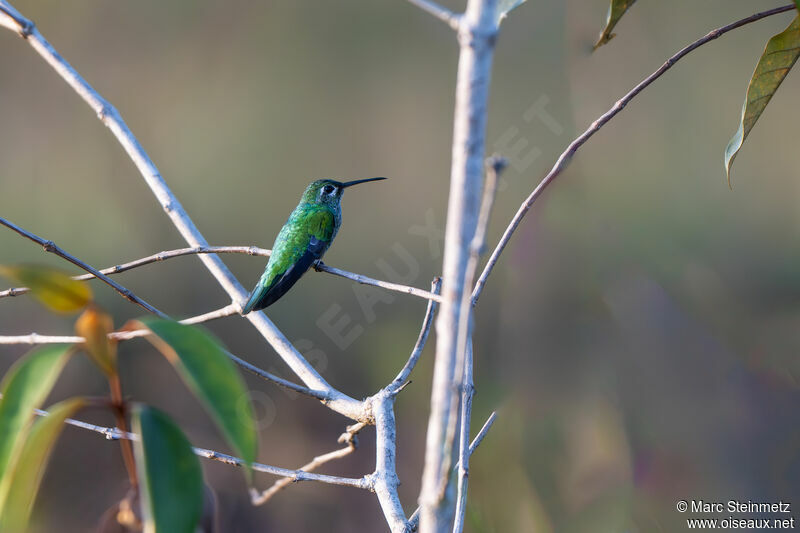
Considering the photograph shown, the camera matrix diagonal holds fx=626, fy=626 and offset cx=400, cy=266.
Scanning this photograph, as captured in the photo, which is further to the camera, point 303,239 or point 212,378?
point 303,239

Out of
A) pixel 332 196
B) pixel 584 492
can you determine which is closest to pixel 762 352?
pixel 584 492

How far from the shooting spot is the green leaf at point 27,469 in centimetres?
32

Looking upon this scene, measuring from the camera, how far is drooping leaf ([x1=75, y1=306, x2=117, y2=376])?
1.12ft

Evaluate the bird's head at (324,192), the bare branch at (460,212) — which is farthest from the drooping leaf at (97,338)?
the bird's head at (324,192)

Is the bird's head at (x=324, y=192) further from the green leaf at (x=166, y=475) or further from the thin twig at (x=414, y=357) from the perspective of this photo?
the green leaf at (x=166, y=475)

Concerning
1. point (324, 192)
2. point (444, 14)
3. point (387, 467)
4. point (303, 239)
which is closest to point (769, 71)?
point (444, 14)

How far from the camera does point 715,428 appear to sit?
6.57 ft

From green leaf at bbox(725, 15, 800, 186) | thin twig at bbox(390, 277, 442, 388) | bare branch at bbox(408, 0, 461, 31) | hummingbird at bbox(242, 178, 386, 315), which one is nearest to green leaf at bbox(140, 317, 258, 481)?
bare branch at bbox(408, 0, 461, 31)

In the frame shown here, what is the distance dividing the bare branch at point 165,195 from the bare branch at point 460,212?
33 cm

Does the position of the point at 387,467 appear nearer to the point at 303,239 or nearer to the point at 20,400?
the point at 20,400

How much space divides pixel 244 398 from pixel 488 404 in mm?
1690

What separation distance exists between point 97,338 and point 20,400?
52mm

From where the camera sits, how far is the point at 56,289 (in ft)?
1.12

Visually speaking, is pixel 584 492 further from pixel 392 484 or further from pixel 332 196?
pixel 392 484
